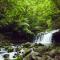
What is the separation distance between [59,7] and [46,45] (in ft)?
3.35

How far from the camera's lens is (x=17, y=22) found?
7531mm

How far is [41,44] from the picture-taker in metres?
7.40

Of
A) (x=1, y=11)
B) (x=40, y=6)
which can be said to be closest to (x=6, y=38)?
(x=1, y=11)

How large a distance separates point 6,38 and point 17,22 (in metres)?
0.48

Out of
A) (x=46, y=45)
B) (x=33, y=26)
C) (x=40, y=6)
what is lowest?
(x=46, y=45)

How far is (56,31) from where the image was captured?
24.6 ft

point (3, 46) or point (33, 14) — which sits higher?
point (33, 14)

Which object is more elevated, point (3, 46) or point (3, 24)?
point (3, 24)

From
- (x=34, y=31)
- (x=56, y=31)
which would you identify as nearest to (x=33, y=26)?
(x=34, y=31)

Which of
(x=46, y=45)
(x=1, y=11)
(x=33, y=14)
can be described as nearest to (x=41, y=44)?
(x=46, y=45)

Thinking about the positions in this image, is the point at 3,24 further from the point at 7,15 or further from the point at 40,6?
the point at 40,6

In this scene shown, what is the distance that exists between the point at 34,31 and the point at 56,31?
546 mm

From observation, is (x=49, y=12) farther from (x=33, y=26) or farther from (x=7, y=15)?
(x=7, y=15)

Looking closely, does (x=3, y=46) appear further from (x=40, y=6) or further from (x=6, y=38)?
(x=40, y=6)
